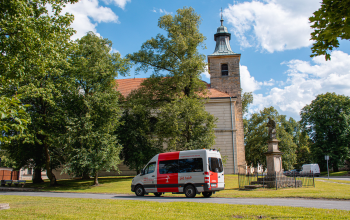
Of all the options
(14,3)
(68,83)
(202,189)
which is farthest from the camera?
(68,83)

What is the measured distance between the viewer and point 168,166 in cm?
1470

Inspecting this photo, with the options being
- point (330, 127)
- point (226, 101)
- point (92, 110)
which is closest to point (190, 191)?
point (92, 110)

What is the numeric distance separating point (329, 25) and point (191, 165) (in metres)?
10.3

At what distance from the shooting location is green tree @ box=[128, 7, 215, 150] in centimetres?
2361

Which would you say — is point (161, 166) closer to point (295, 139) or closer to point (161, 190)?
point (161, 190)

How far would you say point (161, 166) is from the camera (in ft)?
49.0

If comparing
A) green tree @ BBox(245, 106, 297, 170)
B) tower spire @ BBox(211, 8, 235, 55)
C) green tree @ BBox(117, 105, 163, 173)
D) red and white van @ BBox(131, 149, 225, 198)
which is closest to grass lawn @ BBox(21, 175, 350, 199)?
red and white van @ BBox(131, 149, 225, 198)

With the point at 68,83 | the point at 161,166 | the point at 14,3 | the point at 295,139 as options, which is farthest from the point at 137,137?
the point at 295,139

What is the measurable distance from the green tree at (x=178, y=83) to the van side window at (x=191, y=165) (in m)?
8.59

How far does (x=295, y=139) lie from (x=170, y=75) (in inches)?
2066

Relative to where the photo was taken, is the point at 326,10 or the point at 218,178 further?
the point at 218,178

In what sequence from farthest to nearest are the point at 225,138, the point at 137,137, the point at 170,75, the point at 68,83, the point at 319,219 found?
the point at 225,138 < the point at 137,137 < the point at 170,75 < the point at 68,83 < the point at 319,219

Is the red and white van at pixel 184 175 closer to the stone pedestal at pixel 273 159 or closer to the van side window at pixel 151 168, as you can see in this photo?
the van side window at pixel 151 168

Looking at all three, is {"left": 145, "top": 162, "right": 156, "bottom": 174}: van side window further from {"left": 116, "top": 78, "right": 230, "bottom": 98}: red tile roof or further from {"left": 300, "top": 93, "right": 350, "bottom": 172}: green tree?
{"left": 300, "top": 93, "right": 350, "bottom": 172}: green tree
